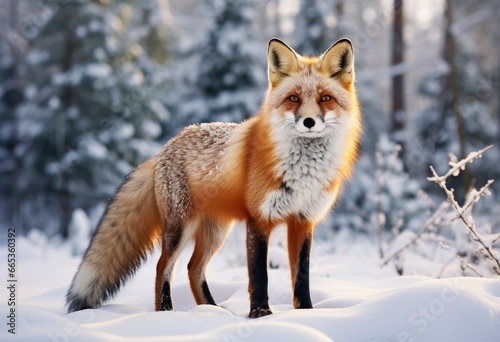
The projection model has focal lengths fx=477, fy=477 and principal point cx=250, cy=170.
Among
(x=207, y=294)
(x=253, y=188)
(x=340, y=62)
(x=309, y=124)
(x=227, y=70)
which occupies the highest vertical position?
(x=227, y=70)

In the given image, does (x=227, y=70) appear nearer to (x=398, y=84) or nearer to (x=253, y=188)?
(x=398, y=84)

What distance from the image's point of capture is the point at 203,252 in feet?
14.6

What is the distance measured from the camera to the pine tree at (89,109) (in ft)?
49.9

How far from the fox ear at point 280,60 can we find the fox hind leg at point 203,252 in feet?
4.84

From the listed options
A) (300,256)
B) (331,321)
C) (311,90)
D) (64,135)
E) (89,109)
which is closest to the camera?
(331,321)

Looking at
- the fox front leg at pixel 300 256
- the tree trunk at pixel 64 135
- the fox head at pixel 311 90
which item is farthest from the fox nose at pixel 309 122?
the tree trunk at pixel 64 135

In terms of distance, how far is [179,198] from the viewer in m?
4.14

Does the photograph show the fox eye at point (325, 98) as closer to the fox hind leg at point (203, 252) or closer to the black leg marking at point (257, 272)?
the black leg marking at point (257, 272)

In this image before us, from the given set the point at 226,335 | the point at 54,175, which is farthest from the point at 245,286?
the point at 54,175

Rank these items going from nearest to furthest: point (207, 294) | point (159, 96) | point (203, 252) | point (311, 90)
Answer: point (311, 90)
point (207, 294)
point (203, 252)
point (159, 96)

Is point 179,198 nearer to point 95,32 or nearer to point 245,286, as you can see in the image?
point 245,286

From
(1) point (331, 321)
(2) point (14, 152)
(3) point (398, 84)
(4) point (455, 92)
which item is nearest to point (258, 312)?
(1) point (331, 321)

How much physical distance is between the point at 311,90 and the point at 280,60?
0.44 meters

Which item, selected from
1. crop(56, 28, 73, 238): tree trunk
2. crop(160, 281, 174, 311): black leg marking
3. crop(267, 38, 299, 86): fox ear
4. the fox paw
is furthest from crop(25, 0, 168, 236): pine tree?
the fox paw
